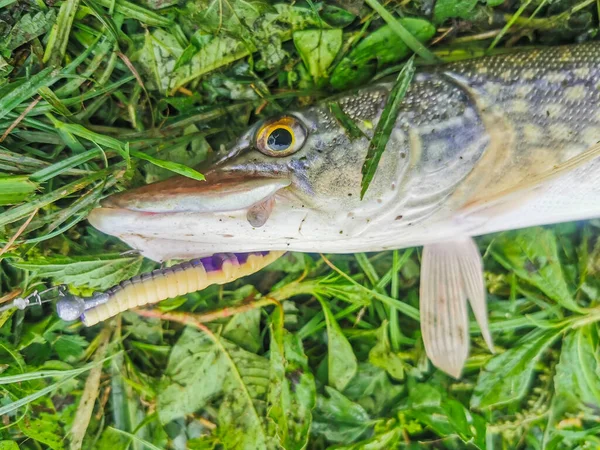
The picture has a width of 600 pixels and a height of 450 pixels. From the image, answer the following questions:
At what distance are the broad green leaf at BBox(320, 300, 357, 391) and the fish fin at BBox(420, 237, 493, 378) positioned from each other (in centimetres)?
27

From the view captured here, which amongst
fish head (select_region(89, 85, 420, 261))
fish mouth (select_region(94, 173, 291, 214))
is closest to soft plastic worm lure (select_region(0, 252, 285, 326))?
fish head (select_region(89, 85, 420, 261))

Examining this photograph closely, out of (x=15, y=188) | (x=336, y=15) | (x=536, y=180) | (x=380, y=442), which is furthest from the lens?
(x=380, y=442)

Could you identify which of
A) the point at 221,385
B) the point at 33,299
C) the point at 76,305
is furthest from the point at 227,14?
the point at 221,385

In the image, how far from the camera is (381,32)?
161 centimetres

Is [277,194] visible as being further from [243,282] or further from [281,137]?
[243,282]

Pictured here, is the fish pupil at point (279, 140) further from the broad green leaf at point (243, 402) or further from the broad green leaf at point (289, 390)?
the broad green leaf at point (243, 402)

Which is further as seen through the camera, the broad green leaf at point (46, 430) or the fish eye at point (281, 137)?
the broad green leaf at point (46, 430)

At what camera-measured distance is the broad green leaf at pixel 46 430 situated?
1689 mm

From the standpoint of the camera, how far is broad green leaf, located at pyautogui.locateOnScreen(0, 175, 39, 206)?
1.49 meters

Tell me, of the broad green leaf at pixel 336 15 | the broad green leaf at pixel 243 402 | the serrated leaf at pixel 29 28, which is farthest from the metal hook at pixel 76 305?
the broad green leaf at pixel 336 15

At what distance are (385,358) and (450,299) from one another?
0.33m

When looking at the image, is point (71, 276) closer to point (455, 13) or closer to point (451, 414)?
point (451, 414)

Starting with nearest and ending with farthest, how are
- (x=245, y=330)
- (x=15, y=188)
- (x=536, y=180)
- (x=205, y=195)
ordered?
1. (x=205, y=195)
2. (x=536, y=180)
3. (x=15, y=188)
4. (x=245, y=330)

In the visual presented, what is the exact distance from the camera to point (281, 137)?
4.48 ft
